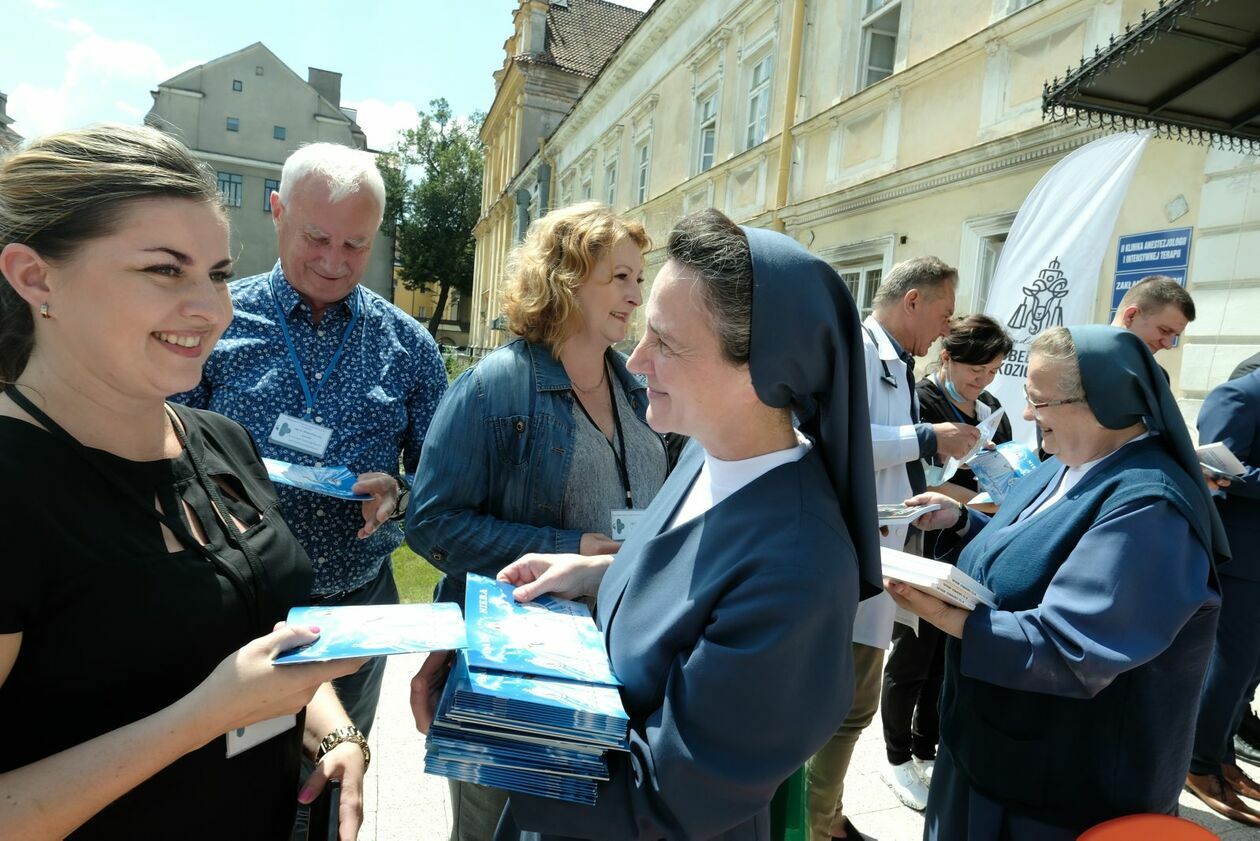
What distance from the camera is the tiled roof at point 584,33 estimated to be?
33.3m

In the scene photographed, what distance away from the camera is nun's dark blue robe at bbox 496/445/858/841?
4.05 feet

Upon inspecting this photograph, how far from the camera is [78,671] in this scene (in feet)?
3.84

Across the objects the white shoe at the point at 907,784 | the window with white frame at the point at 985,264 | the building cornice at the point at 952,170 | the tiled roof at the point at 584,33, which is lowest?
the white shoe at the point at 907,784

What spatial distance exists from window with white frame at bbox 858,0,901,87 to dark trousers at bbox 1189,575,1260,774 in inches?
313

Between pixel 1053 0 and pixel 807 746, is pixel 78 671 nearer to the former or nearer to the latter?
pixel 807 746

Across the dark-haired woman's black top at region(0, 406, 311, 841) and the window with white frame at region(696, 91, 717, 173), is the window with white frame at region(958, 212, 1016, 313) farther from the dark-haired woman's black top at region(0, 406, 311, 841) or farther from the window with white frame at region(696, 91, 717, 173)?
the window with white frame at region(696, 91, 717, 173)

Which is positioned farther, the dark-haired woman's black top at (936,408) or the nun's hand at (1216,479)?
the dark-haired woman's black top at (936,408)

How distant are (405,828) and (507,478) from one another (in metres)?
1.95

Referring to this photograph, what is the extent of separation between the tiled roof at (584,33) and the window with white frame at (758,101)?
71.5 feet

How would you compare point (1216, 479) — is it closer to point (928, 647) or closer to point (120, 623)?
point (928, 647)

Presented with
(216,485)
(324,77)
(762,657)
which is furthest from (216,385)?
(324,77)

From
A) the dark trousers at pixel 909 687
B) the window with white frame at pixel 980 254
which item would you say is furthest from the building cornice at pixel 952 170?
the dark trousers at pixel 909 687

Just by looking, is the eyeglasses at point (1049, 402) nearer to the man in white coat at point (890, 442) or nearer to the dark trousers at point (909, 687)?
the man in white coat at point (890, 442)

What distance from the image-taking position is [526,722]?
3.97 ft
